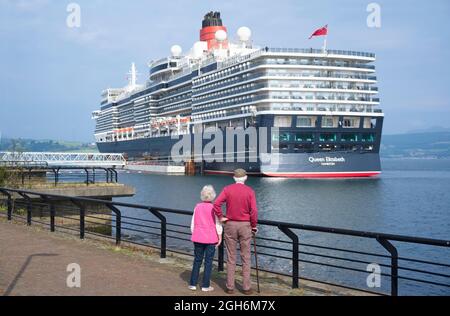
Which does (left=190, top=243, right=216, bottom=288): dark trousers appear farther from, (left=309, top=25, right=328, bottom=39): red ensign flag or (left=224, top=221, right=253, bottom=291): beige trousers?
(left=309, top=25, right=328, bottom=39): red ensign flag

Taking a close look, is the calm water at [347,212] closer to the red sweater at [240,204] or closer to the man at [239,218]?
the man at [239,218]

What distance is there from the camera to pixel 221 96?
246ft

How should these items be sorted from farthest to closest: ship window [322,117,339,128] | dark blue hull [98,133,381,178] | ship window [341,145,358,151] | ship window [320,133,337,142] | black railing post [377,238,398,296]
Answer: ship window [341,145,358,151] < ship window [322,117,339,128] < ship window [320,133,337,142] < dark blue hull [98,133,381,178] < black railing post [377,238,398,296]

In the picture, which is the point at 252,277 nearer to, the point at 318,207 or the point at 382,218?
the point at 382,218

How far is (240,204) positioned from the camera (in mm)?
8078

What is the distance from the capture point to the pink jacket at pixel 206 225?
8.32 m

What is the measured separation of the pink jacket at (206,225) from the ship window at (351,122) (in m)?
57.3

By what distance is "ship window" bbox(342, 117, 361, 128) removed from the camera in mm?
63969

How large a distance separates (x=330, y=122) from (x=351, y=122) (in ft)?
9.50

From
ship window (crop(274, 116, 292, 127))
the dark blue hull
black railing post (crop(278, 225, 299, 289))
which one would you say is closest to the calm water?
the dark blue hull

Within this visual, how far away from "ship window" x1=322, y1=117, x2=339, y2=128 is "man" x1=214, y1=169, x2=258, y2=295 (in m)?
56.0

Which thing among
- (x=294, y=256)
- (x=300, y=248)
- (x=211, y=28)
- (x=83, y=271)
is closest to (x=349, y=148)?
(x=211, y=28)
